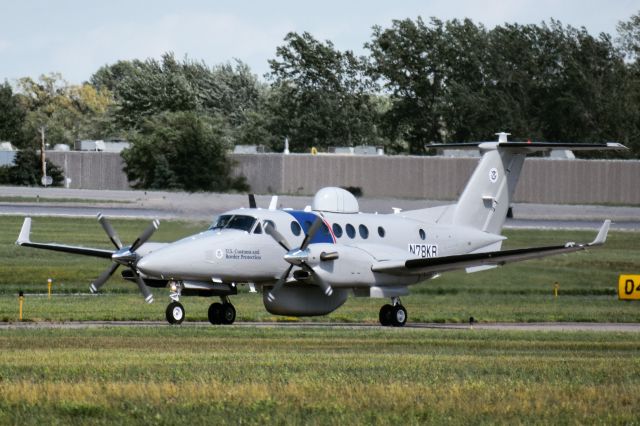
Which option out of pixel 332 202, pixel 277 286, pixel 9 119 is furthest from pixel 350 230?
pixel 9 119

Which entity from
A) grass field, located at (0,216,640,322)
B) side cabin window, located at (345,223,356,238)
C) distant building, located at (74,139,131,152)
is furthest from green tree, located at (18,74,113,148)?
side cabin window, located at (345,223,356,238)

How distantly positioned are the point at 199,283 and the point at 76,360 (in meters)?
12.3

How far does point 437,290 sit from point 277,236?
41.4 feet

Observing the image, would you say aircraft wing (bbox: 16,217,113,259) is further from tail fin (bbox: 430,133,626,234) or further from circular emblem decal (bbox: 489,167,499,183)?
circular emblem decal (bbox: 489,167,499,183)

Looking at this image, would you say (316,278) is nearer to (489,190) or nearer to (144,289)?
(144,289)

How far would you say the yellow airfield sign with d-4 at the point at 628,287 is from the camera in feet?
127

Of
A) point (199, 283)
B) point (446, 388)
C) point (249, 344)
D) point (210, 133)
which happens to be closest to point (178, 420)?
point (446, 388)

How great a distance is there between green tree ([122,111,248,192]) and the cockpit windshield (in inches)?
1784

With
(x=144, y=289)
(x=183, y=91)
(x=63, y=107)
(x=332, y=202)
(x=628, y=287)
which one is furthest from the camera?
(x=63, y=107)

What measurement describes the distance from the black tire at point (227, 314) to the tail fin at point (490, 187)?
836cm

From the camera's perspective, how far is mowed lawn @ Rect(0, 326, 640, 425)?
13922 millimetres

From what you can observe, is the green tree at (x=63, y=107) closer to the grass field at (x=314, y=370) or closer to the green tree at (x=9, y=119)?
the green tree at (x=9, y=119)

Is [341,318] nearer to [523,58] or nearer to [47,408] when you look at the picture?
[47,408]

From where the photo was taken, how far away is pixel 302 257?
31812mm
